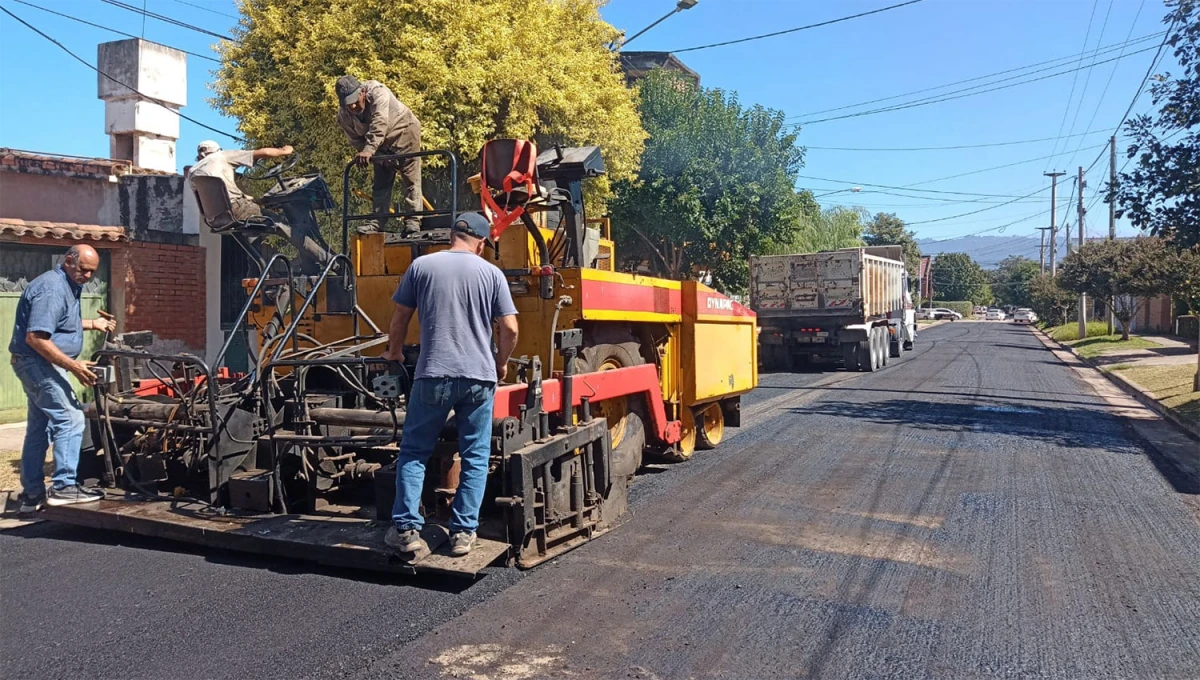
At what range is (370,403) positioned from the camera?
545 centimetres

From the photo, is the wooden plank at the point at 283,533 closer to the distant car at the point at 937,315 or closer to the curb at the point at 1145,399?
the curb at the point at 1145,399

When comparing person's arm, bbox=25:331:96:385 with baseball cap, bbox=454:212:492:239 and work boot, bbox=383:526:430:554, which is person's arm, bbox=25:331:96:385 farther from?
baseball cap, bbox=454:212:492:239

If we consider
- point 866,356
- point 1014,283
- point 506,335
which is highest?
point 1014,283

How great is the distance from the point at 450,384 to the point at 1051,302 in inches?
2132

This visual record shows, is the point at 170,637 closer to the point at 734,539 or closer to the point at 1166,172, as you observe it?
the point at 734,539

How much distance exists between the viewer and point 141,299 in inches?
489

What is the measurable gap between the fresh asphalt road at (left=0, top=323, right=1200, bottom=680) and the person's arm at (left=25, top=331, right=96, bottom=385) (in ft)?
3.25

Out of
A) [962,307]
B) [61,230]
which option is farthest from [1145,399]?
[962,307]

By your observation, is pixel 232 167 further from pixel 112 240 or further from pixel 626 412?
pixel 112 240

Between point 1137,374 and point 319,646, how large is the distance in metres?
19.1

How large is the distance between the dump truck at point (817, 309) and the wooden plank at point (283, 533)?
16286mm

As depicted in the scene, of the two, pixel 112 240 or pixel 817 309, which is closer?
pixel 112 240

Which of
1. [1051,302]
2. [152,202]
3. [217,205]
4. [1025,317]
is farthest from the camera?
[1025,317]

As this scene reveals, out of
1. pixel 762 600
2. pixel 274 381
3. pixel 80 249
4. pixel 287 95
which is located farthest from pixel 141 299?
pixel 762 600
